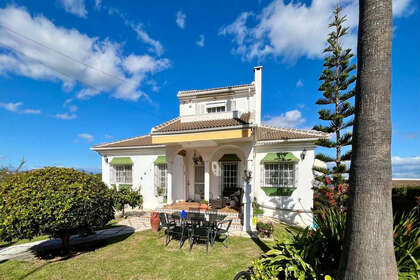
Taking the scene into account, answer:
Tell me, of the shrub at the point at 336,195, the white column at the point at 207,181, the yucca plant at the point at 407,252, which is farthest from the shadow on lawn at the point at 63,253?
the shrub at the point at 336,195

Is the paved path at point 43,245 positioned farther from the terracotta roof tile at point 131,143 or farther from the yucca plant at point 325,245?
the yucca plant at point 325,245

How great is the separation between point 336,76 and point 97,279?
37.7ft

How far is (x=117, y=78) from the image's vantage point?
11.5 meters

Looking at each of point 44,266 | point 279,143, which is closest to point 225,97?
point 279,143

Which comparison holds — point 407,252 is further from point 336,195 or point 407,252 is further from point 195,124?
point 195,124

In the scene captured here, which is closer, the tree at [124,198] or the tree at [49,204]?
the tree at [49,204]

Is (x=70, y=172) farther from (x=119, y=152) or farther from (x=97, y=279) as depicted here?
(x=119, y=152)

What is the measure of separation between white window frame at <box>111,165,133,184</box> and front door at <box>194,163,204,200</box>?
5.35m

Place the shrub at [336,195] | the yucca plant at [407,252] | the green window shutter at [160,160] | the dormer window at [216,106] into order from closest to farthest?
the yucca plant at [407,252], the shrub at [336,195], the dormer window at [216,106], the green window shutter at [160,160]

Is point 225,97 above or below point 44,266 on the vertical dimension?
above

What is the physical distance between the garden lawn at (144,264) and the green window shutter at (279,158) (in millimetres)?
5166

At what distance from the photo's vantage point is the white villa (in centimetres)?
886

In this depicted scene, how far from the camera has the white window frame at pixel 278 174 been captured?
10.2 m

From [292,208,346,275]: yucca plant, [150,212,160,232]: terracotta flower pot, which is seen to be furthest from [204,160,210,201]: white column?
[292,208,346,275]: yucca plant
